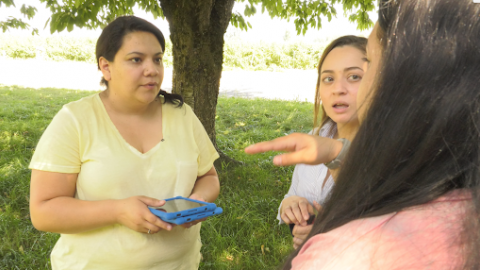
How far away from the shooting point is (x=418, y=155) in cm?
66

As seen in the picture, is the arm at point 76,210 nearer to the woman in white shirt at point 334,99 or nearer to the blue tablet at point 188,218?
the blue tablet at point 188,218

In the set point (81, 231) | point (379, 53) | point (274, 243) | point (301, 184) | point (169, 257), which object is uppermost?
point (379, 53)

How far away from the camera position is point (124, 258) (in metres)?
1.70

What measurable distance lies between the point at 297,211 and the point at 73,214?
101 centimetres

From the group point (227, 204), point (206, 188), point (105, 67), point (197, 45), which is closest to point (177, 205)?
point (206, 188)

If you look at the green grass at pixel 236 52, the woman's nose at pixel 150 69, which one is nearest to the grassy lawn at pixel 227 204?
the woman's nose at pixel 150 69

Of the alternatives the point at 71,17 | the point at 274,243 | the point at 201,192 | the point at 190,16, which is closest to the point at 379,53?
the point at 201,192

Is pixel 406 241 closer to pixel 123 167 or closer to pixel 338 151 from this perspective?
pixel 338 151

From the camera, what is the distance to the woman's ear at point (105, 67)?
6.41 ft

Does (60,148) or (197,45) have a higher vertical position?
(197,45)

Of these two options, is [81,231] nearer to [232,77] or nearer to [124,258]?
[124,258]

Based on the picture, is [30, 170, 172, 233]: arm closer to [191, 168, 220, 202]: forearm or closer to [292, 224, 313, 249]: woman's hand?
[191, 168, 220, 202]: forearm

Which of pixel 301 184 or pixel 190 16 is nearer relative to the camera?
pixel 301 184

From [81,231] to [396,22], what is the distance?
156cm
